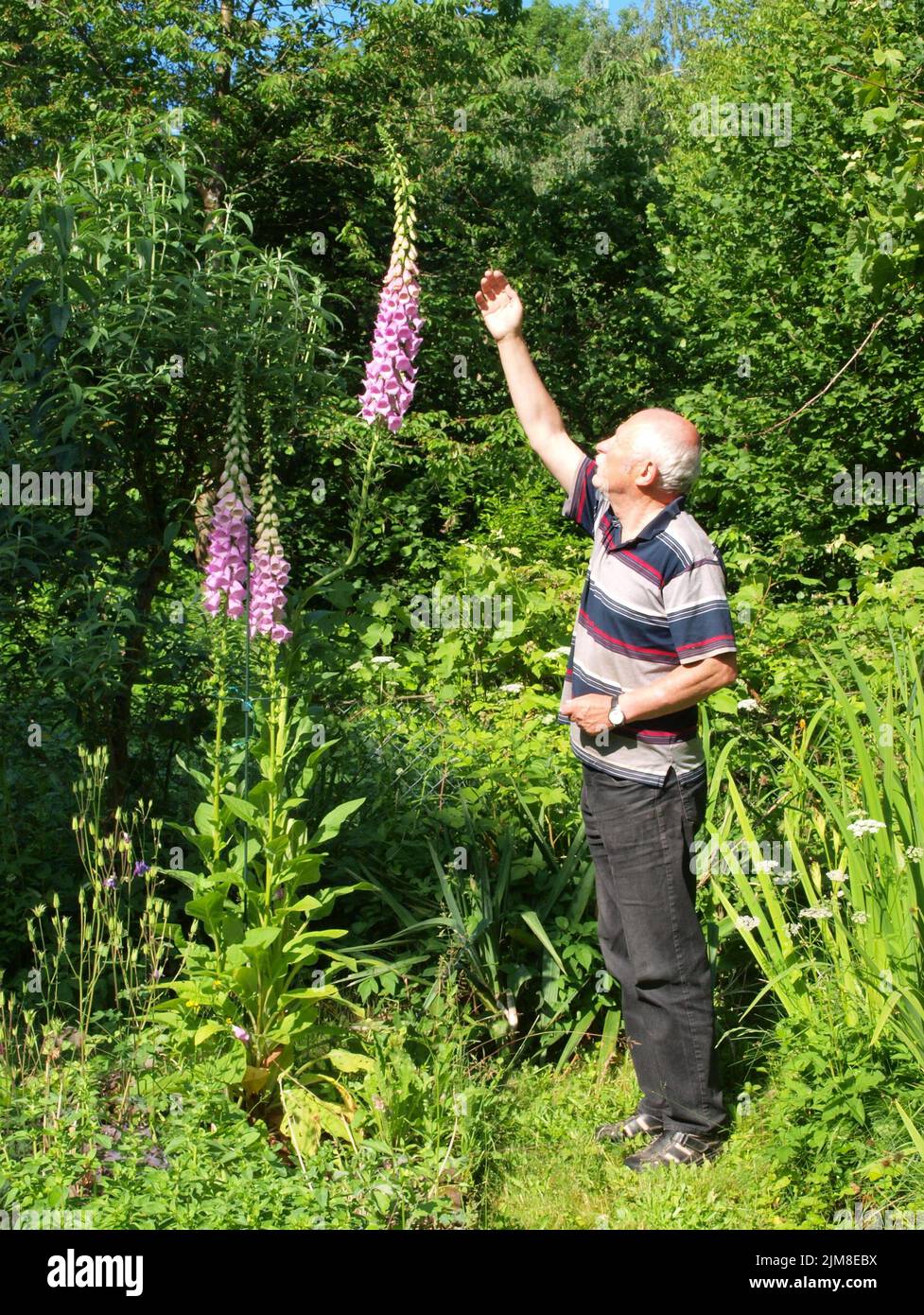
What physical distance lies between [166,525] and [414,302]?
1182mm

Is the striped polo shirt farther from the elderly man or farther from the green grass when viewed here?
the green grass

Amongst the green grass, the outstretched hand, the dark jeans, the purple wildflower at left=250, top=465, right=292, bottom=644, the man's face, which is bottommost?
the green grass

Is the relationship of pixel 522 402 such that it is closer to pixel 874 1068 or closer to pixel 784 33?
pixel 874 1068

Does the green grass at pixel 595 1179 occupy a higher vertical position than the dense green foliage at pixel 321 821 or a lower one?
lower

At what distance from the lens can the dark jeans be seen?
10.1 feet

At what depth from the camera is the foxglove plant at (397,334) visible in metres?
3.29

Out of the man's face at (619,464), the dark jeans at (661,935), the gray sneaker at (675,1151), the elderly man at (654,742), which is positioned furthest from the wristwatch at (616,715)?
the gray sneaker at (675,1151)

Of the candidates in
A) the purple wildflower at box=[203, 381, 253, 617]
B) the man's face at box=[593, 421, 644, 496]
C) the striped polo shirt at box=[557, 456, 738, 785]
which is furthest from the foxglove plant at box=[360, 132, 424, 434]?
the striped polo shirt at box=[557, 456, 738, 785]

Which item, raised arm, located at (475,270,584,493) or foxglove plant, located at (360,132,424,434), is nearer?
foxglove plant, located at (360,132,424,434)

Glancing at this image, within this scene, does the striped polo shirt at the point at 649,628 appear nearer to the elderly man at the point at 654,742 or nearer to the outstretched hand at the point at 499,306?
the elderly man at the point at 654,742

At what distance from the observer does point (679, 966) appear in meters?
3.10

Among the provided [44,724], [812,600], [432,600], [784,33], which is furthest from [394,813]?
[784,33]

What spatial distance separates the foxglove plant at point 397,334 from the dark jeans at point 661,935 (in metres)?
1.16

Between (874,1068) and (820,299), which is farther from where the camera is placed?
(820,299)
